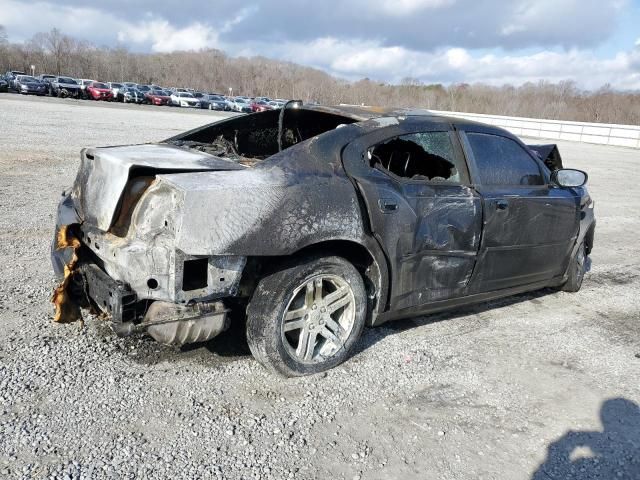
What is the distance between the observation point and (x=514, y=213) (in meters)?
4.17

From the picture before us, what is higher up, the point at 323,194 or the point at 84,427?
the point at 323,194

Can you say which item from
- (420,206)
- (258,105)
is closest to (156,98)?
(258,105)

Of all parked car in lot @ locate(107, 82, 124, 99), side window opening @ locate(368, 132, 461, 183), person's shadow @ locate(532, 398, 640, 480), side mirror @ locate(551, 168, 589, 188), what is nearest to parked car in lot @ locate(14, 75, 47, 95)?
parked car in lot @ locate(107, 82, 124, 99)

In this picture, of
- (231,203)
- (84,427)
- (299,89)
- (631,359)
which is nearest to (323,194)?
(231,203)

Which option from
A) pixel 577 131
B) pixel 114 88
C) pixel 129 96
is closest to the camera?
pixel 577 131

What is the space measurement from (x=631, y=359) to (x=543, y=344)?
0.63 m

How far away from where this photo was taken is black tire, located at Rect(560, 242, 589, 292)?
205 inches

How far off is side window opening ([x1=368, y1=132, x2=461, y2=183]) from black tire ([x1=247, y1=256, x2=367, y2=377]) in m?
0.99

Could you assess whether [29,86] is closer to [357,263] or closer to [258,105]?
[258,105]

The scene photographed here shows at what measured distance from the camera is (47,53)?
317 ft

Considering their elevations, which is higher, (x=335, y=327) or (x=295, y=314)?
(x=295, y=314)

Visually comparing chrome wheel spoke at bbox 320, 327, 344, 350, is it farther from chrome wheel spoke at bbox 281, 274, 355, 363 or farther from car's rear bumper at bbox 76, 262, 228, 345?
car's rear bumper at bbox 76, 262, 228, 345

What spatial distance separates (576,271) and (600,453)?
8.90ft

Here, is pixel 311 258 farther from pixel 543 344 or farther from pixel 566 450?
pixel 543 344
